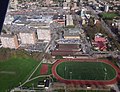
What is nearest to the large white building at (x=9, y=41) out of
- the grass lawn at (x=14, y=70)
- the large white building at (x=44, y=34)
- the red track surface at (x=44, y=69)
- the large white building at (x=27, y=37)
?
the large white building at (x=27, y=37)

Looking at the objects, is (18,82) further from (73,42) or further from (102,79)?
(73,42)

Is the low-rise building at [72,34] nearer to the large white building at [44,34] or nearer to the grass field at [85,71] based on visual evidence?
the large white building at [44,34]

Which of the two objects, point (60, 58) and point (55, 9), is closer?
point (60, 58)

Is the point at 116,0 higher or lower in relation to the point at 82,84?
higher

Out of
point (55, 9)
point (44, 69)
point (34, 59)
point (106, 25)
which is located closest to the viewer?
point (44, 69)

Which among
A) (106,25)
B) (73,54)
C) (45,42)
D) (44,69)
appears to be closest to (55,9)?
(106,25)

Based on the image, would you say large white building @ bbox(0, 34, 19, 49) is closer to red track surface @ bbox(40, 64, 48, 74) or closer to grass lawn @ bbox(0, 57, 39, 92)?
grass lawn @ bbox(0, 57, 39, 92)
